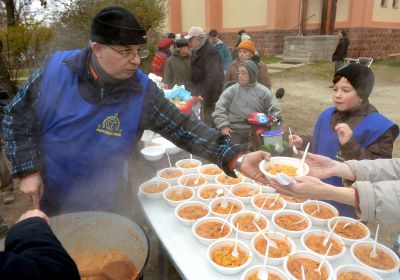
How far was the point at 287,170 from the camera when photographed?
202cm

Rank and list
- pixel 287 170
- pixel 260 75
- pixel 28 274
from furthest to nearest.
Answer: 1. pixel 260 75
2. pixel 287 170
3. pixel 28 274

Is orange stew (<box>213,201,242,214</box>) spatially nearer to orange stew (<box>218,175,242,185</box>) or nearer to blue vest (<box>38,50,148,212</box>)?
orange stew (<box>218,175,242,185</box>)

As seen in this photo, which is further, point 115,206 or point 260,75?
point 260,75

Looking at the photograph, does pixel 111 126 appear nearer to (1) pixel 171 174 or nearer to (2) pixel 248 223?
(1) pixel 171 174

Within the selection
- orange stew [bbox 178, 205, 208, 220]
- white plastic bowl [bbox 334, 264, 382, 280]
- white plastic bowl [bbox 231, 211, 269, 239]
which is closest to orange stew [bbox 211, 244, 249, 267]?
white plastic bowl [bbox 231, 211, 269, 239]

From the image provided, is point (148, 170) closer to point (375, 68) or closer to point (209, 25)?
point (375, 68)

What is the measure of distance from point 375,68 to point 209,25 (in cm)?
1015

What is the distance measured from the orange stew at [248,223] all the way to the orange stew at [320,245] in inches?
11.8

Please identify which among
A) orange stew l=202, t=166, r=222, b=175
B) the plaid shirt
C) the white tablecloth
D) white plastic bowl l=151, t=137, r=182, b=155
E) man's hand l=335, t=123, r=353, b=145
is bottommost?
the white tablecloth

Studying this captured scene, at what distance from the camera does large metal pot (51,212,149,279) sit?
5.46 ft

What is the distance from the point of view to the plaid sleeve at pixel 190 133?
2.11 meters

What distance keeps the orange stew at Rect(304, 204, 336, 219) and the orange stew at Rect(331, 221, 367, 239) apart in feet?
0.36

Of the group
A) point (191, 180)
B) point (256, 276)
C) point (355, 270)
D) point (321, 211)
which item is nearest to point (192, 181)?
point (191, 180)

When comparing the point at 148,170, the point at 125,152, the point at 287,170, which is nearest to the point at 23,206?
the point at 148,170
